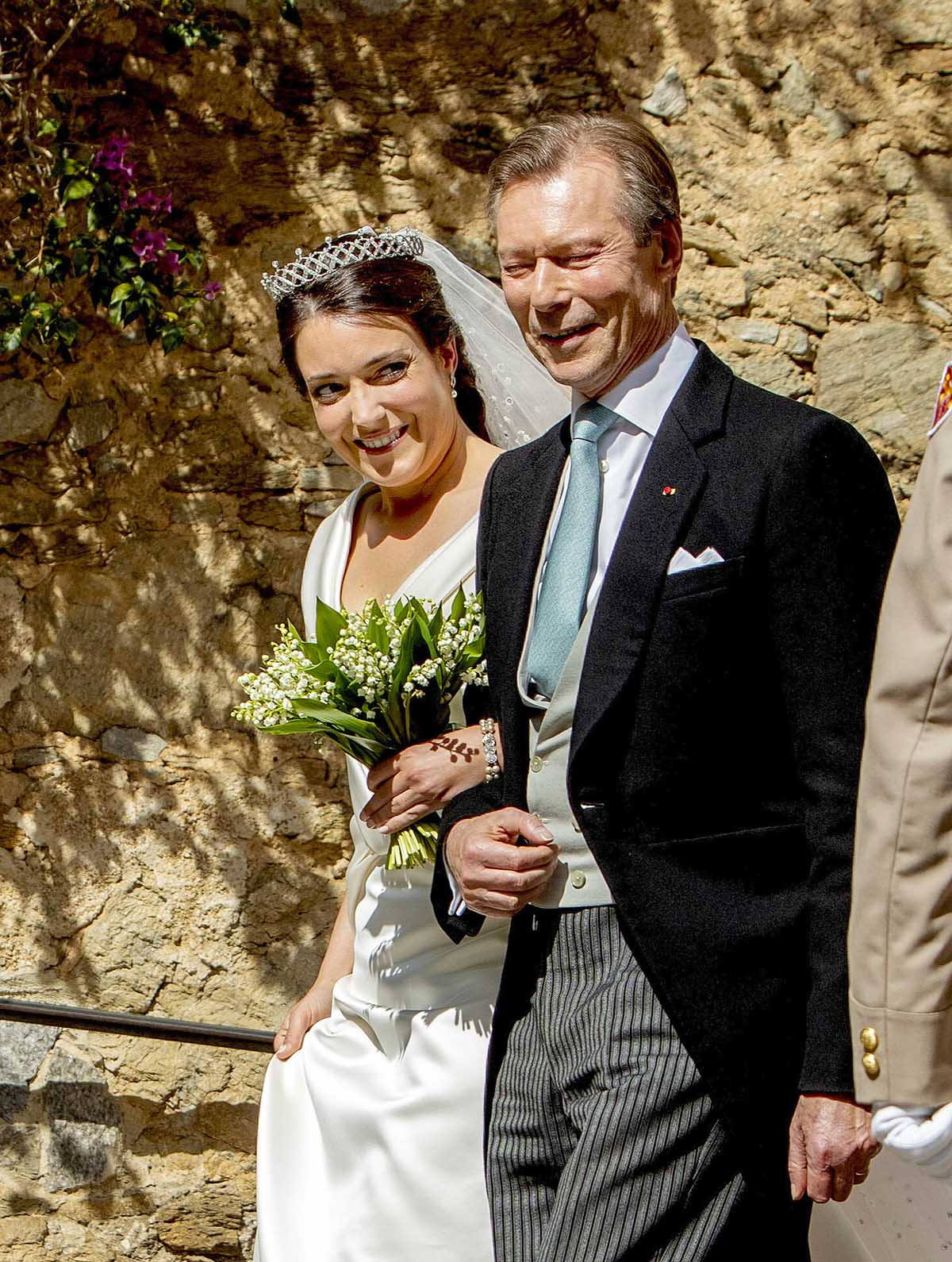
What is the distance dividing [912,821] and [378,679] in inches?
42.9

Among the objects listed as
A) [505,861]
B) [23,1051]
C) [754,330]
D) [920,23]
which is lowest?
[23,1051]

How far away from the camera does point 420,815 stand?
239cm

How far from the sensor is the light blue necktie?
2.02 metres

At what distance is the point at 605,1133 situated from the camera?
184cm

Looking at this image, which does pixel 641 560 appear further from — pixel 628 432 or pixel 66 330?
pixel 66 330

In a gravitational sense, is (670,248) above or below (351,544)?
above

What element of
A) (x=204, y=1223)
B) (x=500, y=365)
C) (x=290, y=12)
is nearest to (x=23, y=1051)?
(x=204, y=1223)

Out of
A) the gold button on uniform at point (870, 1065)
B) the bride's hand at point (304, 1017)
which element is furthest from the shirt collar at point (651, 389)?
the bride's hand at point (304, 1017)

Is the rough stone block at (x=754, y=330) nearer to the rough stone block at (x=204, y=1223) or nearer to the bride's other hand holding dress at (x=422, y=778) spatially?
the bride's other hand holding dress at (x=422, y=778)

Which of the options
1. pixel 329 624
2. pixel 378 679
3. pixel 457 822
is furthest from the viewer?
pixel 329 624

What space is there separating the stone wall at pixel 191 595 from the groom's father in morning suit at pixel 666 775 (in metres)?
1.81

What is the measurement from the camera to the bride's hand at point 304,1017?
2.77 meters

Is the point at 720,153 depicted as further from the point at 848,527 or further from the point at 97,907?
the point at 97,907

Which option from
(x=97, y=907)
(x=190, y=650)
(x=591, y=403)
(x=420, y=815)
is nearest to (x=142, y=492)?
(x=190, y=650)
